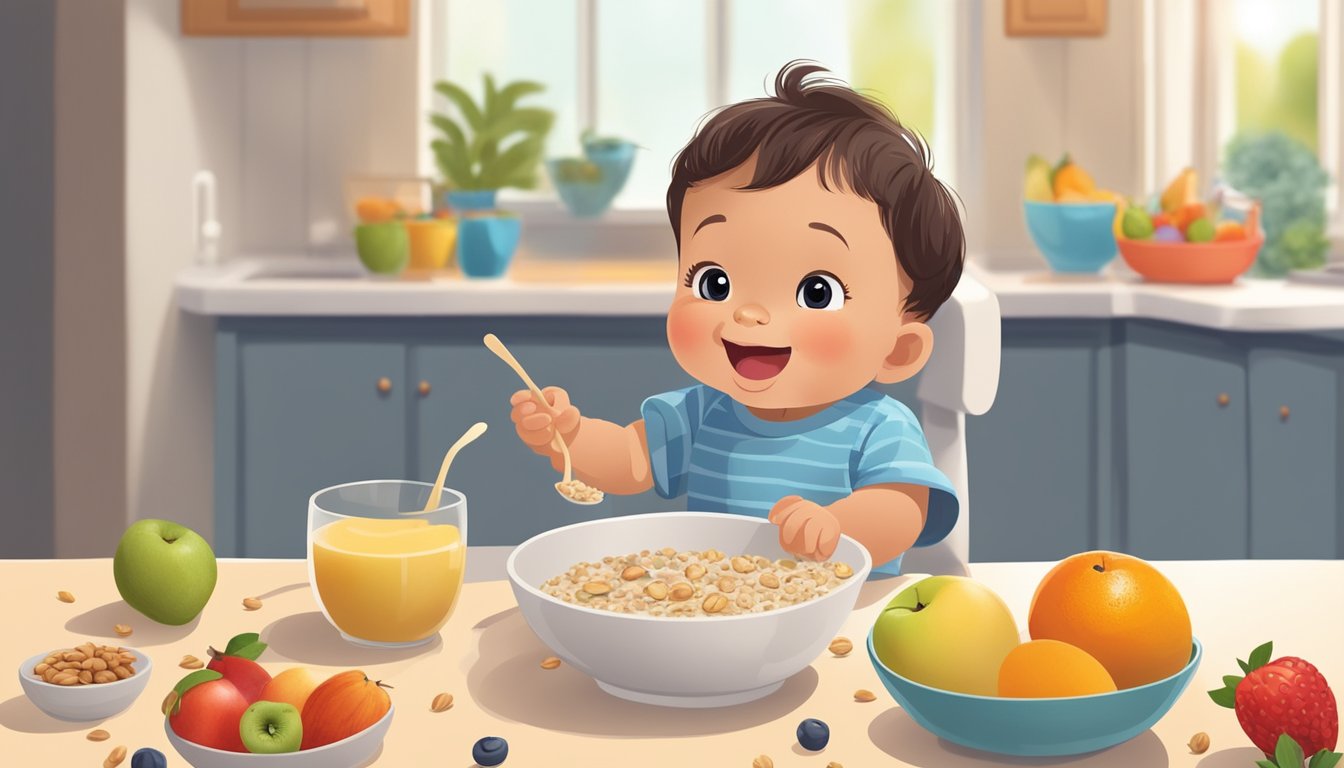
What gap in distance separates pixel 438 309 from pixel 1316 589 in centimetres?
174

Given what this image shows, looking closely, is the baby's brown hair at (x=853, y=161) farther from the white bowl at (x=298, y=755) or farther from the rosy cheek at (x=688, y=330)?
the white bowl at (x=298, y=755)

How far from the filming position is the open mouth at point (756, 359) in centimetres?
115

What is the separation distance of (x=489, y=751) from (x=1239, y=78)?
2.80 metres

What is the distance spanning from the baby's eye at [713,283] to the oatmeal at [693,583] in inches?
7.7

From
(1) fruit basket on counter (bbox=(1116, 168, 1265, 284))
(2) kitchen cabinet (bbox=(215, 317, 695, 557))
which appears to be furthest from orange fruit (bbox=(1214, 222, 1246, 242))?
(2) kitchen cabinet (bbox=(215, 317, 695, 557))

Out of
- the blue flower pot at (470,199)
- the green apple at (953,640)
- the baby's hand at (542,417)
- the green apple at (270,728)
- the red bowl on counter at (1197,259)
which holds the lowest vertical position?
the green apple at (270,728)

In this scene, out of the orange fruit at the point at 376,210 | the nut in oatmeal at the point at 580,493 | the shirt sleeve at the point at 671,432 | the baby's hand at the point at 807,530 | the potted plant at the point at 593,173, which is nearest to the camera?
the baby's hand at the point at 807,530

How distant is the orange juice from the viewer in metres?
1.08

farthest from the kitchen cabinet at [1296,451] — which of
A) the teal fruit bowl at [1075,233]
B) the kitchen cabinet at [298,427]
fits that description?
the kitchen cabinet at [298,427]

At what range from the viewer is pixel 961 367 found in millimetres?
1389

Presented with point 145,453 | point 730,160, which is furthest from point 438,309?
point 730,160

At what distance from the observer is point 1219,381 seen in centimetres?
262

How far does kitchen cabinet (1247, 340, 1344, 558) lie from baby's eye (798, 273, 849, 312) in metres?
1.69

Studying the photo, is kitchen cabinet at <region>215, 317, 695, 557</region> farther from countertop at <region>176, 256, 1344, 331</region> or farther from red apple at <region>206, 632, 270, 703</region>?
red apple at <region>206, 632, 270, 703</region>
